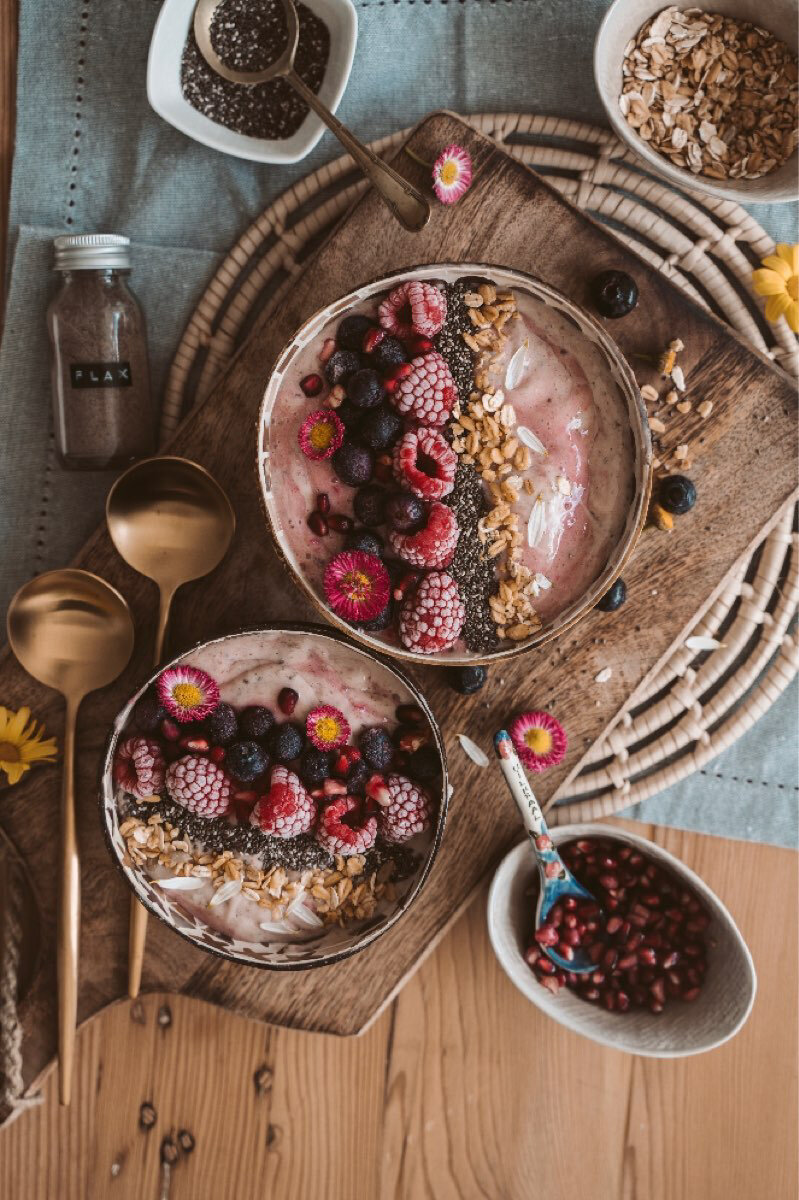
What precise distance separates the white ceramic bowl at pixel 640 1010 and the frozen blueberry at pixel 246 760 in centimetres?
33

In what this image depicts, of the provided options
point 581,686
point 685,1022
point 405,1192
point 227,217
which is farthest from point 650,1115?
point 227,217

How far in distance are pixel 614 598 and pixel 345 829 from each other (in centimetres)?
42

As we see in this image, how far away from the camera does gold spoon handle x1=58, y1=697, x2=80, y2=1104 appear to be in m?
1.08

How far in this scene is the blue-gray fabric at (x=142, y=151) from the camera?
3.78 feet

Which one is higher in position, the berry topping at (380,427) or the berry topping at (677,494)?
the berry topping at (677,494)

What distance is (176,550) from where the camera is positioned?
108 centimetres

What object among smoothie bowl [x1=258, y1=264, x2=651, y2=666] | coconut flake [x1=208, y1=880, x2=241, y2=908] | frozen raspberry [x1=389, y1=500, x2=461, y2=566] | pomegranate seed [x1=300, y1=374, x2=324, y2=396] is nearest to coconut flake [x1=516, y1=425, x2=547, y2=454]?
smoothie bowl [x1=258, y1=264, x2=651, y2=666]

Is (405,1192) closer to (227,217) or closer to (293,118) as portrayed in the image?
(227,217)

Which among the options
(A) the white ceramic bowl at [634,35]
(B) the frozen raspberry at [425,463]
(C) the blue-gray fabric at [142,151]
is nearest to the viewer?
(B) the frozen raspberry at [425,463]

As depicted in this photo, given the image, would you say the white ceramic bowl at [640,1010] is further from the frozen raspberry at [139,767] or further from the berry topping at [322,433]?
the berry topping at [322,433]

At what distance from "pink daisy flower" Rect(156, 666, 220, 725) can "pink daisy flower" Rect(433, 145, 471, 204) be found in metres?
0.63

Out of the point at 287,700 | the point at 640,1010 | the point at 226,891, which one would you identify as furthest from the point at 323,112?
the point at 640,1010

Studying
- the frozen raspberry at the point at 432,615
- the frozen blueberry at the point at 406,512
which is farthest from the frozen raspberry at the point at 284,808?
the frozen blueberry at the point at 406,512

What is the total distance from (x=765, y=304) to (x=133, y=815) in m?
1.01
